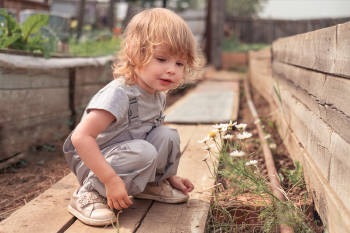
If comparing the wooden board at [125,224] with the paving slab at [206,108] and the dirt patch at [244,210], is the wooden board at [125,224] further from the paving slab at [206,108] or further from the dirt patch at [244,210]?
the paving slab at [206,108]

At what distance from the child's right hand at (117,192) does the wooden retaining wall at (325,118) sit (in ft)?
2.73

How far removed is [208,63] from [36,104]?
350 inches

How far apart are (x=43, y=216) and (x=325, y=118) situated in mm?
1324

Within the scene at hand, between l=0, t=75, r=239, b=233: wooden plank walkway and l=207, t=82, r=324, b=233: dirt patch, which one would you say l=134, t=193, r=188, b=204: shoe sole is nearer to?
l=0, t=75, r=239, b=233: wooden plank walkway

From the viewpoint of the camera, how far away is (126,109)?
1.72 m

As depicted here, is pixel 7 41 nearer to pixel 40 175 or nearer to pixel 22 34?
pixel 22 34

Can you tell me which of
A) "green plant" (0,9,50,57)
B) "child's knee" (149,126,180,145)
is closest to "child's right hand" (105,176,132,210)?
Result: "child's knee" (149,126,180,145)

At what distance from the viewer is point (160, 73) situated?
174 cm

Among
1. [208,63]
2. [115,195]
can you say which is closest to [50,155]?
[115,195]

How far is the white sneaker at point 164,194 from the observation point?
1912 mm

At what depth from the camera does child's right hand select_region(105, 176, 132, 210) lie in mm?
1603

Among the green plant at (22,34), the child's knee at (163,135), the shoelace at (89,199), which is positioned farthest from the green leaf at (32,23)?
the shoelace at (89,199)

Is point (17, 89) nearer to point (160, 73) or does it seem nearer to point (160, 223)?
point (160, 73)

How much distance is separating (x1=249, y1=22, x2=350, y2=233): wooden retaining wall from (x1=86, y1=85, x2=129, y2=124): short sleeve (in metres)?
0.88
